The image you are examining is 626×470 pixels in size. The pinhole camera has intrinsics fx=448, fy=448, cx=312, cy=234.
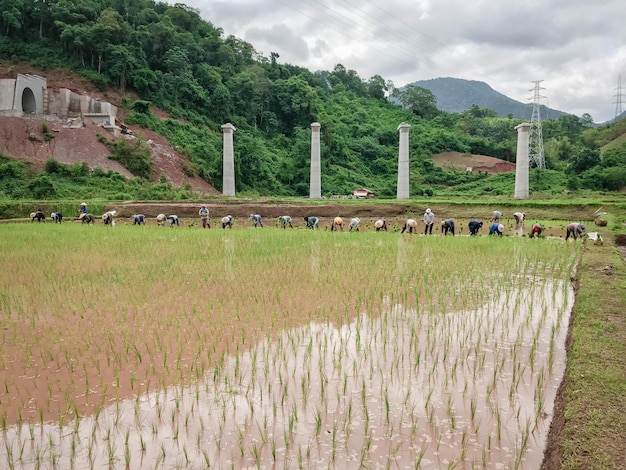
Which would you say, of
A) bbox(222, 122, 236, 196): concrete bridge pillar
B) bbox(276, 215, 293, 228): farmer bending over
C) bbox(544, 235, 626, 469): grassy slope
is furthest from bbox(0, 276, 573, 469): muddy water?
bbox(222, 122, 236, 196): concrete bridge pillar

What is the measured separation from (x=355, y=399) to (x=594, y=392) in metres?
1.84

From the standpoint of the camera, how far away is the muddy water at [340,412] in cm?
301

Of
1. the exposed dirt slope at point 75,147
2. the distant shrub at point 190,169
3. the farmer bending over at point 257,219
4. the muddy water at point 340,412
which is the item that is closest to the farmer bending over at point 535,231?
the muddy water at point 340,412

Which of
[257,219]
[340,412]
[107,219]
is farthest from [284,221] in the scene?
[340,412]

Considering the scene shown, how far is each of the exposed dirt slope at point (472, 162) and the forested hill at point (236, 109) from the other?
1.62 meters

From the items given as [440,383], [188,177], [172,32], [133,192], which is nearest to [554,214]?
[440,383]

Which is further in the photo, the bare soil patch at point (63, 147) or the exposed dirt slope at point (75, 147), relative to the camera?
the exposed dirt slope at point (75, 147)

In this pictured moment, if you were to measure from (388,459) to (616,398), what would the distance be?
182cm

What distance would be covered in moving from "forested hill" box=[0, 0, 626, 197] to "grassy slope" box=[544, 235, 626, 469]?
3327 centimetres

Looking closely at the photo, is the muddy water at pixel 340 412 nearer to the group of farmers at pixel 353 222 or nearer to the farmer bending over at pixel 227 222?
the group of farmers at pixel 353 222

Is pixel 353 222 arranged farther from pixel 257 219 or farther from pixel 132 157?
pixel 132 157

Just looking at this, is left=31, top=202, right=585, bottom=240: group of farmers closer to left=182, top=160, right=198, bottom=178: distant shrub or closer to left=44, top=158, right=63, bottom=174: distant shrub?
left=44, top=158, right=63, bottom=174: distant shrub

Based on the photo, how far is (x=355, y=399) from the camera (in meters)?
3.79

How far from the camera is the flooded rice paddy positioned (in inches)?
120
